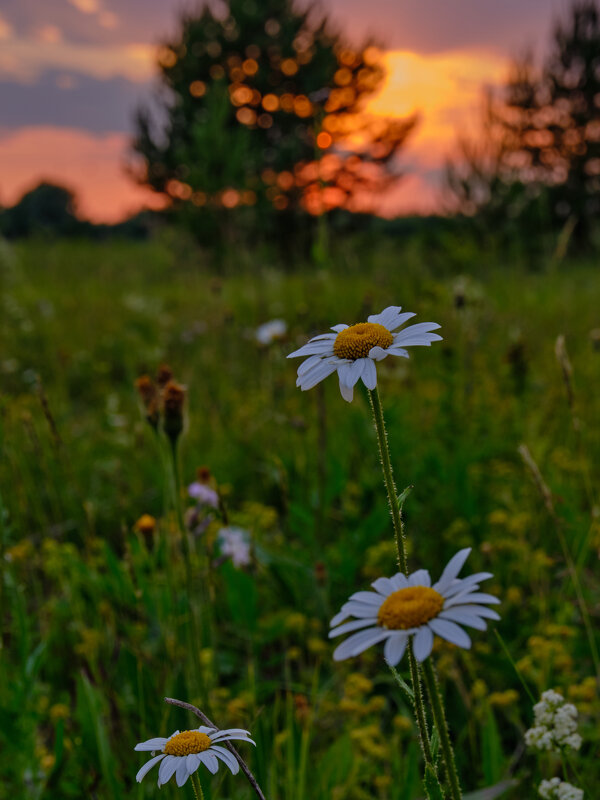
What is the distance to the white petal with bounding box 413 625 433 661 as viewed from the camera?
0.46 metres

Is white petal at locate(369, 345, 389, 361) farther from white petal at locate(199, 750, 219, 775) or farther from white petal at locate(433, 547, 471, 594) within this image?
white petal at locate(199, 750, 219, 775)

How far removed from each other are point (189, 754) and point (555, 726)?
1.48 feet

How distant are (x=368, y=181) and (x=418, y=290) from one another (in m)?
20.1

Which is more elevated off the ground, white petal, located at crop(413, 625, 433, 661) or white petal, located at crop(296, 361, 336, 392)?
white petal, located at crop(296, 361, 336, 392)

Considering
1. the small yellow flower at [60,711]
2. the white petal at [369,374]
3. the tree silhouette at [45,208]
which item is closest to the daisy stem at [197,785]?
the white petal at [369,374]

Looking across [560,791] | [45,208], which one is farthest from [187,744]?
[45,208]

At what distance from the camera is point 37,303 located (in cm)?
545

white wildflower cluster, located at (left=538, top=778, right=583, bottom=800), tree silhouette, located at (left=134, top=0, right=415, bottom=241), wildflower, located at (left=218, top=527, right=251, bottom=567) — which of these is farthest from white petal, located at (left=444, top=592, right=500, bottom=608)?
tree silhouette, located at (left=134, top=0, right=415, bottom=241)

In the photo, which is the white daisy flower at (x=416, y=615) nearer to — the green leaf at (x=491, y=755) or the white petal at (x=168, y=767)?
the white petal at (x=168, y=767)

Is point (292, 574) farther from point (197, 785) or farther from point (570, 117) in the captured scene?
point (570, 117)

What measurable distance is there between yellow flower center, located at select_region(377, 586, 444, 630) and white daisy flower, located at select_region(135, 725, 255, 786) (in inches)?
A: 6.1

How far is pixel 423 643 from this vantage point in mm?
478

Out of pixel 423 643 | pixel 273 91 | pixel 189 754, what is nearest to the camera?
pixel 423 643

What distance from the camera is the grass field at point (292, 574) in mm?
1139
